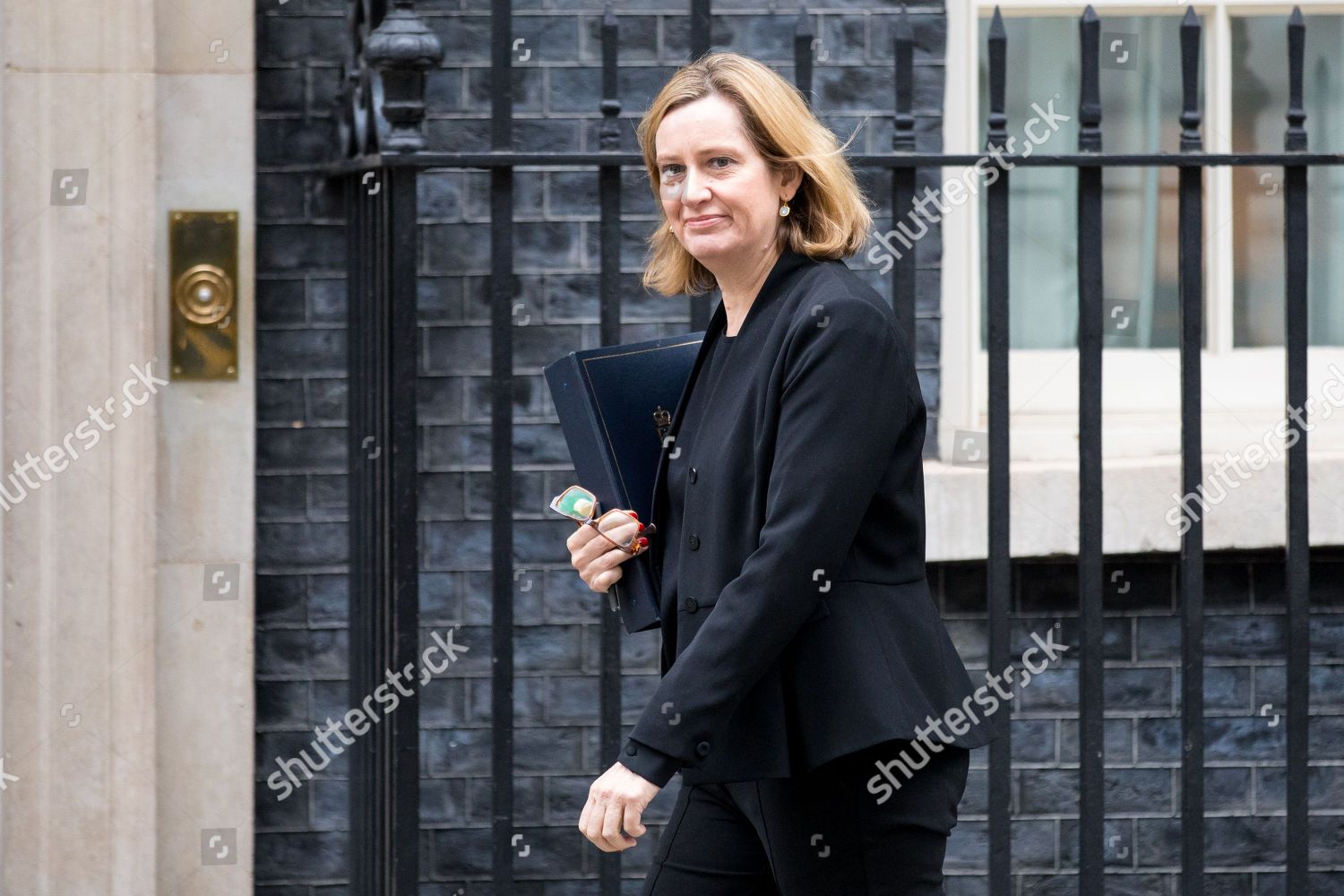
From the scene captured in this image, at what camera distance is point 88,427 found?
4.16m

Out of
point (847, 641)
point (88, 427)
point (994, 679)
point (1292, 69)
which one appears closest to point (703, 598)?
point (847, 641)

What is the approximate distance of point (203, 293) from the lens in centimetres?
432

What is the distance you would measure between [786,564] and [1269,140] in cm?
329

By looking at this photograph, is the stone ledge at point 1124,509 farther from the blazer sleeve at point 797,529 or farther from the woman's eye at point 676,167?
the blazer sleeve at point 797,529

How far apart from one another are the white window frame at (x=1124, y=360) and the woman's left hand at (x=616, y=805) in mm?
2524

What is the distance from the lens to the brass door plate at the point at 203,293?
169 inches

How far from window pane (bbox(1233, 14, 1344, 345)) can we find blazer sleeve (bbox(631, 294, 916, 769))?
2953mm

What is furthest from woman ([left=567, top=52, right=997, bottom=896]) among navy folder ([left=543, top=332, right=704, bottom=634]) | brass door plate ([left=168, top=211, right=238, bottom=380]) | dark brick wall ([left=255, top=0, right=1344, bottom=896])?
brass door plate ([left=168, top=211, right=238, bottom=380])

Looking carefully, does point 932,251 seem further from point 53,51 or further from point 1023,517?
point 53,51

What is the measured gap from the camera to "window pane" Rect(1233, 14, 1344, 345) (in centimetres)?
495

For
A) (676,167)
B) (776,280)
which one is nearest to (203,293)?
(676,167)

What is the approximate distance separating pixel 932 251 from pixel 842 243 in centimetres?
207

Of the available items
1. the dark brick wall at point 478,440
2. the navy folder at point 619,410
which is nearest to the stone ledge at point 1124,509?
the dark brick wall at point 478,440

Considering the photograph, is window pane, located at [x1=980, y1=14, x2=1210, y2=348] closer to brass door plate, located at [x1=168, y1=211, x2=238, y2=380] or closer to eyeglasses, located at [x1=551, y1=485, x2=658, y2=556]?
brass door plate, located at [x1=168, y1=211, x2=238, y2=380]
